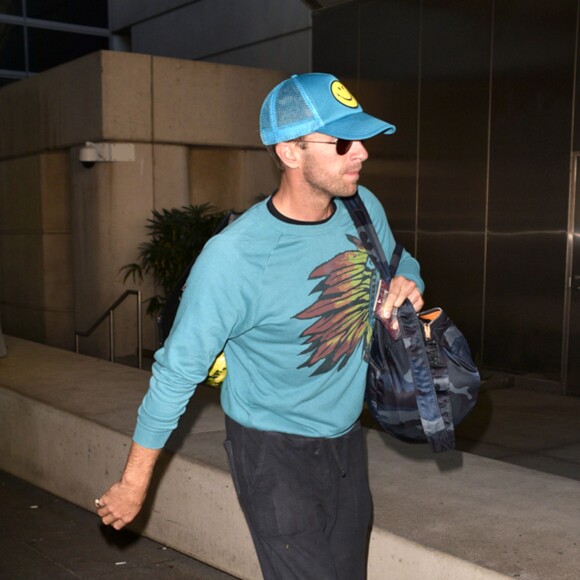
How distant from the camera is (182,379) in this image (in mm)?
2850

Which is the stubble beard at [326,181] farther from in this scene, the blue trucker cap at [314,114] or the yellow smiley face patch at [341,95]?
the yellow smiley face patch at [341,95]

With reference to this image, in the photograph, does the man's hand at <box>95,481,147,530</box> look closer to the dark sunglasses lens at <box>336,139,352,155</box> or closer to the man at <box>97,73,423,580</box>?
the man at <box>97,73,423,580</box>

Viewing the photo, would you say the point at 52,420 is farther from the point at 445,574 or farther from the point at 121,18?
the point at 121,18

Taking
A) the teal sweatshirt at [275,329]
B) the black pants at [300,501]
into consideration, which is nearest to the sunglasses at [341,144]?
the teal sweatshirt at [275,329]

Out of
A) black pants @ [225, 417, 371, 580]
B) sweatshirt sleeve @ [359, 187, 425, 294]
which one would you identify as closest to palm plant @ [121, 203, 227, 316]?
sweatshirt sleeve @ [359, 187, 425, 294]

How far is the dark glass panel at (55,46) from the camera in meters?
23.4

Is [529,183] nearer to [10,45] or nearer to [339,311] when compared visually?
[339,311]

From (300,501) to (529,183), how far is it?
8110mm

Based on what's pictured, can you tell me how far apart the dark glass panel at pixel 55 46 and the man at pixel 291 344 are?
21617 mm

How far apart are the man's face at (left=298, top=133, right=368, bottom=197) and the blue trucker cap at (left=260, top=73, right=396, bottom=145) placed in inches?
1.6

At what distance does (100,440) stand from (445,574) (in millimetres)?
3006

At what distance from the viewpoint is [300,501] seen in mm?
2975

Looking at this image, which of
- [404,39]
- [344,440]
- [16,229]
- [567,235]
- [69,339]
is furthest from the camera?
[16,229]

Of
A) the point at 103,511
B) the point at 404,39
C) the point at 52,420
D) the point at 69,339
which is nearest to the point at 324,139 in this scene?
the point at 103,511
